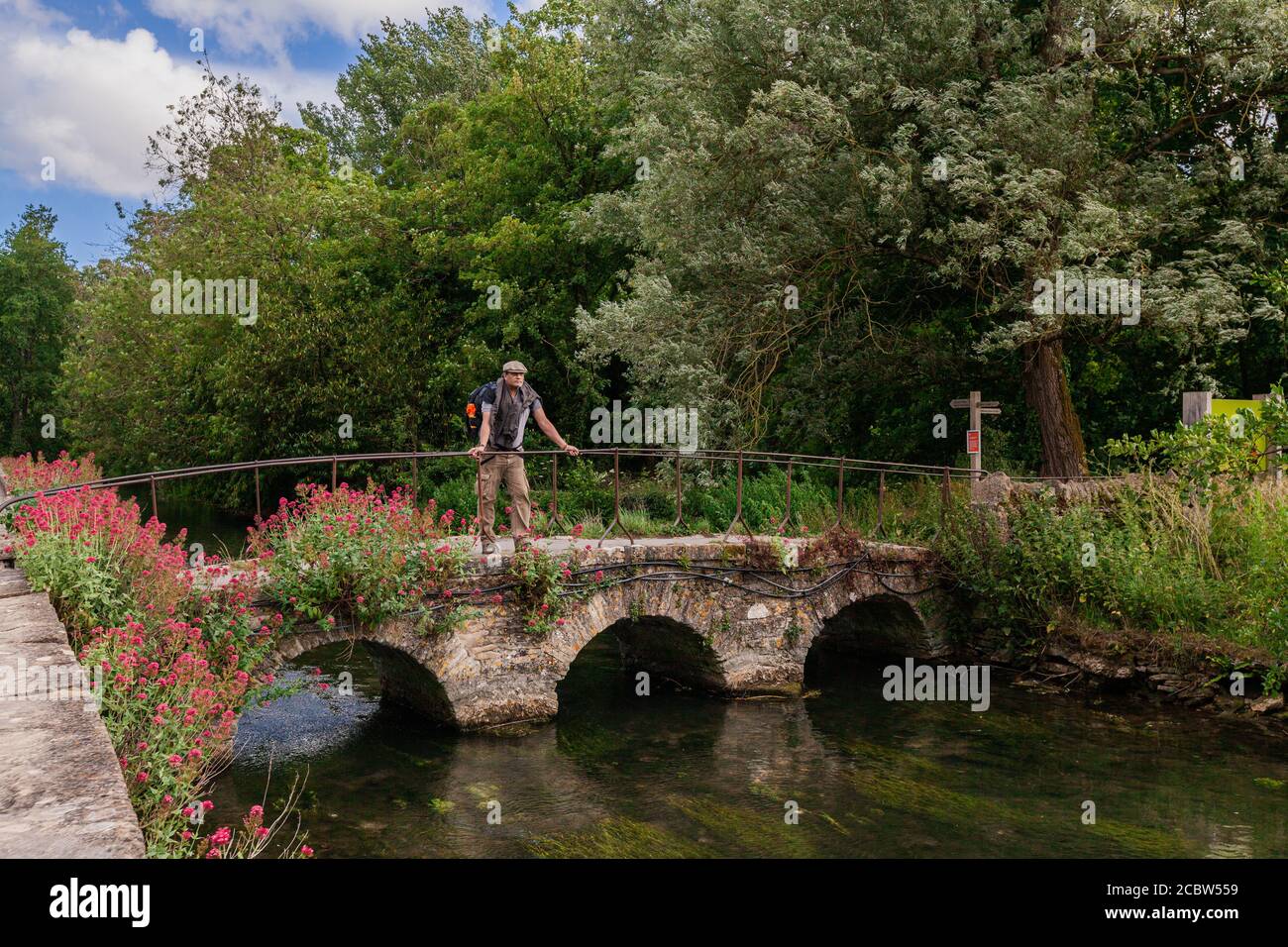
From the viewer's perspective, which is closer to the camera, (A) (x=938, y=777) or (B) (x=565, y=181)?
(A) (x=938, y=777)

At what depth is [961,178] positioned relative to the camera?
45.0 feet

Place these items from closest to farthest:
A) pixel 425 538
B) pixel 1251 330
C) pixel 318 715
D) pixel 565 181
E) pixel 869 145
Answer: pixel 425 538 → pixel 318 715 → pixel 869 145 → pixel 1251 330 → pixel 565 181

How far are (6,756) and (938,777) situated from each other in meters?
7.93

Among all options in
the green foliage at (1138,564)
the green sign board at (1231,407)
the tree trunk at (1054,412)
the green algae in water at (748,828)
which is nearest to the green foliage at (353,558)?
the green algae in water at (748,828)

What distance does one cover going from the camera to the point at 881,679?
1407 centimetres

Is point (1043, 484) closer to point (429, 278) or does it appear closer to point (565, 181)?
point (565, 181)

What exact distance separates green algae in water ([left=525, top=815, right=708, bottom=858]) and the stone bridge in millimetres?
2785

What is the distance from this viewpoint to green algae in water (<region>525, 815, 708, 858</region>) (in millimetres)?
8016

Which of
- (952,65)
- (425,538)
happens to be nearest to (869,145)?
(952,65)

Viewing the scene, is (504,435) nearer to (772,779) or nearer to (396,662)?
(396,662)

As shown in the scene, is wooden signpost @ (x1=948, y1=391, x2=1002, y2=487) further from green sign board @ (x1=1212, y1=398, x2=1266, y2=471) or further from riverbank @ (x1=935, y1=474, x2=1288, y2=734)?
green sign board @ (x1=1212, y1=398, x2=1266, y2=471)

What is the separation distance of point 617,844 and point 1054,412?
1058 cm

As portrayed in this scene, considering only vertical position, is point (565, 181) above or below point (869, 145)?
above

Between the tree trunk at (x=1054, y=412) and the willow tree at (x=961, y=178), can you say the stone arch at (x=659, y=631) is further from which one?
the tree trunk at (x=1054, y=412)
